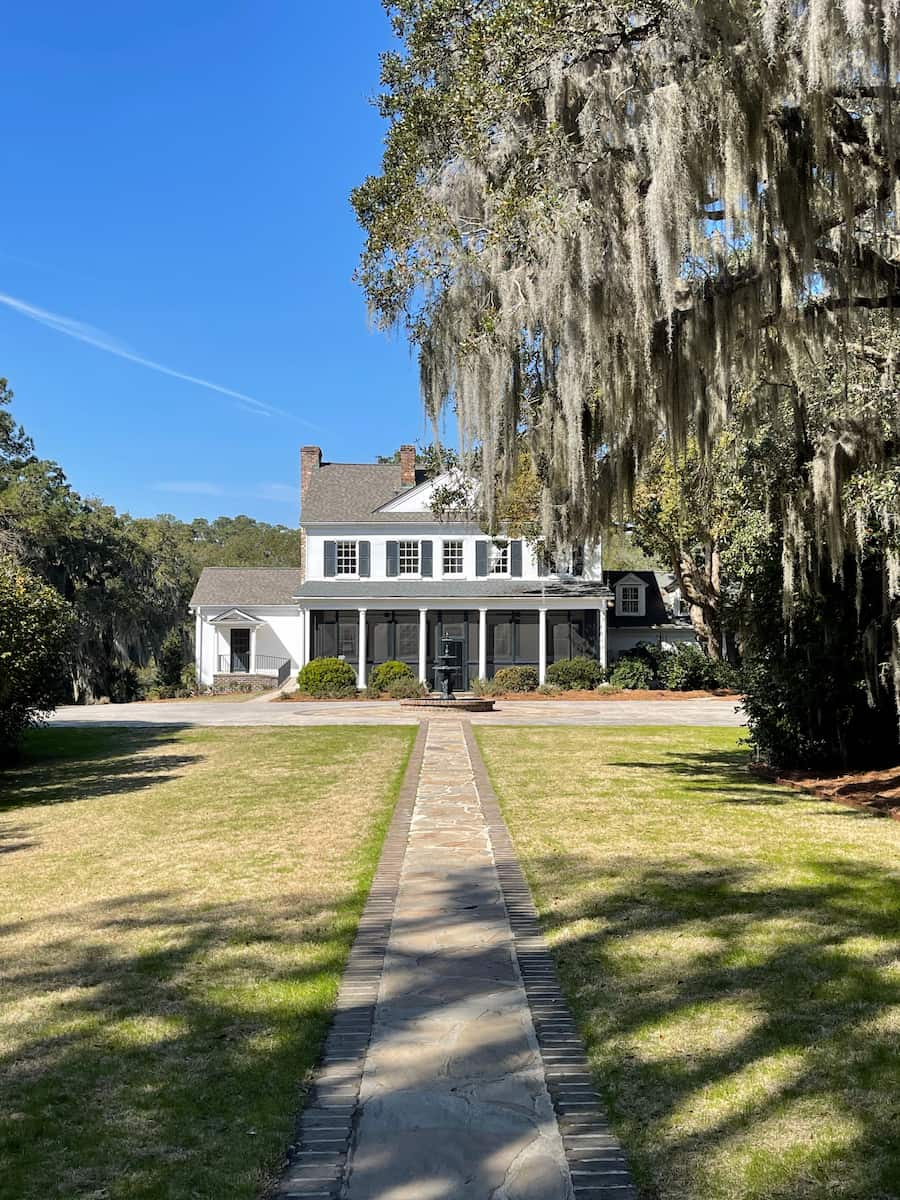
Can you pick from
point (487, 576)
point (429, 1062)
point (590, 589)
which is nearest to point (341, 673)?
point (487, 576)

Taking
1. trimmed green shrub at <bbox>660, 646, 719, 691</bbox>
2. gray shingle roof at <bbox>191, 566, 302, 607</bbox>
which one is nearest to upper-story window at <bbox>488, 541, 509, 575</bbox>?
trimmed green shrub at <bbox>660, 646, 719, 691</bbox>

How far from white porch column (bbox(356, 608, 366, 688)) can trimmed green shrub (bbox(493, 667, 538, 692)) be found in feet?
14.9

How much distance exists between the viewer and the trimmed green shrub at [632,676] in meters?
29.4

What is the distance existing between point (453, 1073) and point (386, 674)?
25490 millimetres

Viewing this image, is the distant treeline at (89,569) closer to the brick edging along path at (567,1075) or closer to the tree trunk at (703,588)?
the tree trunk at (703,588)

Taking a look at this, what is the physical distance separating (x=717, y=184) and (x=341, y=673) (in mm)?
23062

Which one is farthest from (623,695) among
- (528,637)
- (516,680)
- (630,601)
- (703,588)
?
(630,601)

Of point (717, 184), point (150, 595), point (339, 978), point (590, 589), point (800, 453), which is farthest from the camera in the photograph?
point (150, 595)

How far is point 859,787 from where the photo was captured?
9.66 metres

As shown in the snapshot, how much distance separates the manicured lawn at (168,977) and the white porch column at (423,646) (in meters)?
20.9

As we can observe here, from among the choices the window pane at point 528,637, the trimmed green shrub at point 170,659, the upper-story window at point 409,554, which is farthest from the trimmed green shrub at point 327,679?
the trimmed green shrub at point 170,659

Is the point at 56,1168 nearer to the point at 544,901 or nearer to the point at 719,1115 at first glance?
the point at 719,1115

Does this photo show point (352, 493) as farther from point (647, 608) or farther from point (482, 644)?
point (647, 608)

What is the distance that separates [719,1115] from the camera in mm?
3020
